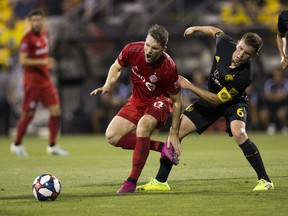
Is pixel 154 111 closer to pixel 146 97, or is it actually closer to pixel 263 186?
pixel 146 97

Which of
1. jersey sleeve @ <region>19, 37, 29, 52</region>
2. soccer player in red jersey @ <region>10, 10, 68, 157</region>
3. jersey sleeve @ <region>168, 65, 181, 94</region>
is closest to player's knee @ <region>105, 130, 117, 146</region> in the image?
jersey sleeve @ <region>168, 65, 181, 94</region>

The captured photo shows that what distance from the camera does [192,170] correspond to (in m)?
11.3

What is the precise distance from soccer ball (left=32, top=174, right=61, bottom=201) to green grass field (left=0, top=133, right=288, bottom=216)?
8cm

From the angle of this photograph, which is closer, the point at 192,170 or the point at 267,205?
the point at 267,205

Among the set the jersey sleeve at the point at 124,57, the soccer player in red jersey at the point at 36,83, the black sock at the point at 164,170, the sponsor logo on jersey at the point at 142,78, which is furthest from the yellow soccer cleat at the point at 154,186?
the soccer player in red jersey at the point at 36,83

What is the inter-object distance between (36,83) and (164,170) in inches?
266

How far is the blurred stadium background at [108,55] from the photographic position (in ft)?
73.2

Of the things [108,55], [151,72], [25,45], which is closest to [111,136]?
[151,72]

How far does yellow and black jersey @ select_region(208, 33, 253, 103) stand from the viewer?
9.00 meters

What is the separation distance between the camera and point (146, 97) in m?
9.26

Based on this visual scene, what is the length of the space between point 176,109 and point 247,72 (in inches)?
40.5

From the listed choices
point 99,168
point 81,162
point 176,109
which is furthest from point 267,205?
point 81,162

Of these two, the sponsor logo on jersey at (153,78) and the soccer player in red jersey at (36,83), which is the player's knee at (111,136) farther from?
the soccer player in red jersey at (36,83)

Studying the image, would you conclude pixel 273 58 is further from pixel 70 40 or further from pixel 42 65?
pixel 42 65
